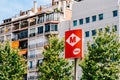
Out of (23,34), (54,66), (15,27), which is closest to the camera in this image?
(54,66)

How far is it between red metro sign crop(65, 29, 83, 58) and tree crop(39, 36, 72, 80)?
31.5 metres

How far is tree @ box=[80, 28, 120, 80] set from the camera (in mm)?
50750

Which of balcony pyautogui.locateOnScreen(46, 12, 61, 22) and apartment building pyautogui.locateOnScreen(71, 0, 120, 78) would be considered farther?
balcony pyautogui.locateOnScreen(46, 12, 61, 22)

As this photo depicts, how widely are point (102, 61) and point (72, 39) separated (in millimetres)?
27113

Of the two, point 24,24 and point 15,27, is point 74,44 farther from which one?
point 15,27

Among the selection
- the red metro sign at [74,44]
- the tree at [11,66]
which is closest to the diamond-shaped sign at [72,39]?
the red metro sign at [74,44]

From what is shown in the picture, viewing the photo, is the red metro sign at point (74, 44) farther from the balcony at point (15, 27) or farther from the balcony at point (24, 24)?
the balcony at point (15, 27)

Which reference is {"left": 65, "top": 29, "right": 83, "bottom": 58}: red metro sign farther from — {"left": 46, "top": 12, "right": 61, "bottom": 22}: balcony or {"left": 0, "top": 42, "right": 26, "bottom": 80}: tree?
{"left": 46, "top": 12, "right": 61, "bottom": 22}: balcony

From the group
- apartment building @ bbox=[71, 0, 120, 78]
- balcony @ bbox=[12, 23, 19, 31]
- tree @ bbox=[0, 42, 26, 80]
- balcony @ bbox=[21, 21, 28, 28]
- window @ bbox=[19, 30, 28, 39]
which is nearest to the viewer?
tree @ bbox=[0, 42, 26, 80]

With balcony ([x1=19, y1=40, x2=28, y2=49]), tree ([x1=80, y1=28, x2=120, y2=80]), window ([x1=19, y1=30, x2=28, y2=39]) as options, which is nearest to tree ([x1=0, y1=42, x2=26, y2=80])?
tree ([x1=80, y1=28, x2=120, y2=80])

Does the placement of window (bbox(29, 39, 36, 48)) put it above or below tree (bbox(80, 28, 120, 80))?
above

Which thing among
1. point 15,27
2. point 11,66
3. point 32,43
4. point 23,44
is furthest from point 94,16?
point 15,27

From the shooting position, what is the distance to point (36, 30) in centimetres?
10150

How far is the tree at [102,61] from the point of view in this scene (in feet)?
167
